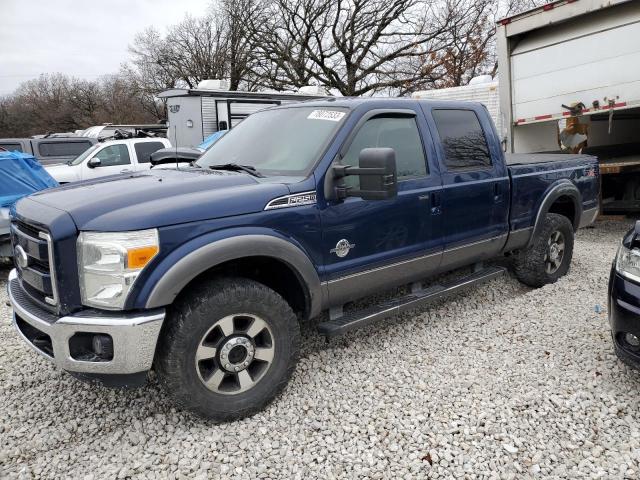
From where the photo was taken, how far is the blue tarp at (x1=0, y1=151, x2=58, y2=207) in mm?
6420

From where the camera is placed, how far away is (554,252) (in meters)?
5.37

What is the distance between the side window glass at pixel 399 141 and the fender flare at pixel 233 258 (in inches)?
33.0

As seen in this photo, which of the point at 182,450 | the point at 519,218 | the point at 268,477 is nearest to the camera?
the point at 268,477

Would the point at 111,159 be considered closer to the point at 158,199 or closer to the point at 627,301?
the point at 158,199

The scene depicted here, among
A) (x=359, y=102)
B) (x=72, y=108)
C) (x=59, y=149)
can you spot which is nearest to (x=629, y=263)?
(x=359, y=102)

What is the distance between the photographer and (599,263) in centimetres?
611

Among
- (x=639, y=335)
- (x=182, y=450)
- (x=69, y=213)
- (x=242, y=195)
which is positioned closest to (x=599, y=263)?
(x=639, y=335)

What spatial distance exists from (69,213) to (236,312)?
1.02 metres

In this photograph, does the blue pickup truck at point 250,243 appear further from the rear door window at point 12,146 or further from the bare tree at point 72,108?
the bare tree at point 72,108

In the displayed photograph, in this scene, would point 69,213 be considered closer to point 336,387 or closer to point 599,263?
point 336,387

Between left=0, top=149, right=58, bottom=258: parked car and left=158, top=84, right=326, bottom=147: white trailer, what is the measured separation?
24.3 ft

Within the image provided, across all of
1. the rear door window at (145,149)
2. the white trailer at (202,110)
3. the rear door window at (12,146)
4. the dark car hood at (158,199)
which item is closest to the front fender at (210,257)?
the dark car hood at (158,199)

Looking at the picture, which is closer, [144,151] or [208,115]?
[144,151]

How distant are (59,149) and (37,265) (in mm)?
14076
